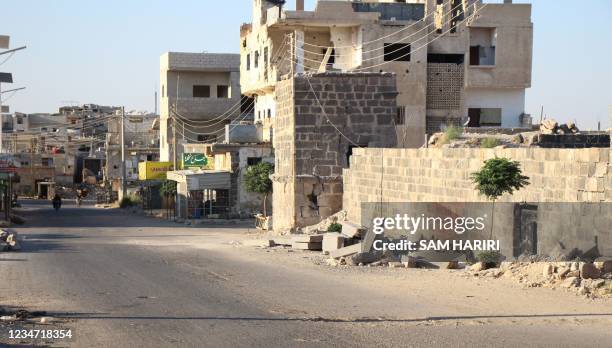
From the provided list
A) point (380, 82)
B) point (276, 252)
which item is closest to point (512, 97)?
point (380, 82)

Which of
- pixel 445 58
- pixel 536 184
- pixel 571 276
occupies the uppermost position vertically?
pixel 445 58

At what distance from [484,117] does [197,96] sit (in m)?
24.8

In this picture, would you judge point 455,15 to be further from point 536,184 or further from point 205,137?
point 536,184

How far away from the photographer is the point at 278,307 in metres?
11.2

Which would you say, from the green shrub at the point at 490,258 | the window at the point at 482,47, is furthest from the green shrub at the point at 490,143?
the window at the point at 482,47

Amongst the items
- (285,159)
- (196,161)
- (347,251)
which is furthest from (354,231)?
(196,161)

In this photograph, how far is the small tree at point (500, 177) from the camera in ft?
48.6

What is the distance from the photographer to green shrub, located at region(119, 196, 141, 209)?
192ft

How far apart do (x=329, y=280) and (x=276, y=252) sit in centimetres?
573

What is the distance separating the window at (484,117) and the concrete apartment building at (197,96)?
21.3 m

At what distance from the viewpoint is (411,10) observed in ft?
149

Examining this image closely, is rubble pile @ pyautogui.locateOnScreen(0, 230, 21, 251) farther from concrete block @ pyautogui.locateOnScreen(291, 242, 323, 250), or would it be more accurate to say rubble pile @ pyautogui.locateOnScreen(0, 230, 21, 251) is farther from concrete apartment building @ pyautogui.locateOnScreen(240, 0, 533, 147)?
concrete apartment building @ pyautogui.locateOnScreen(240, 0, 533, 147)

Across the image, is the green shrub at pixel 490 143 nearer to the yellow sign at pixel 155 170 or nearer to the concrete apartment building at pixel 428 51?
the concrete apartment building at pixel 428 51

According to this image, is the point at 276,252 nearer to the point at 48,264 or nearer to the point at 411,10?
the point at 48,264
